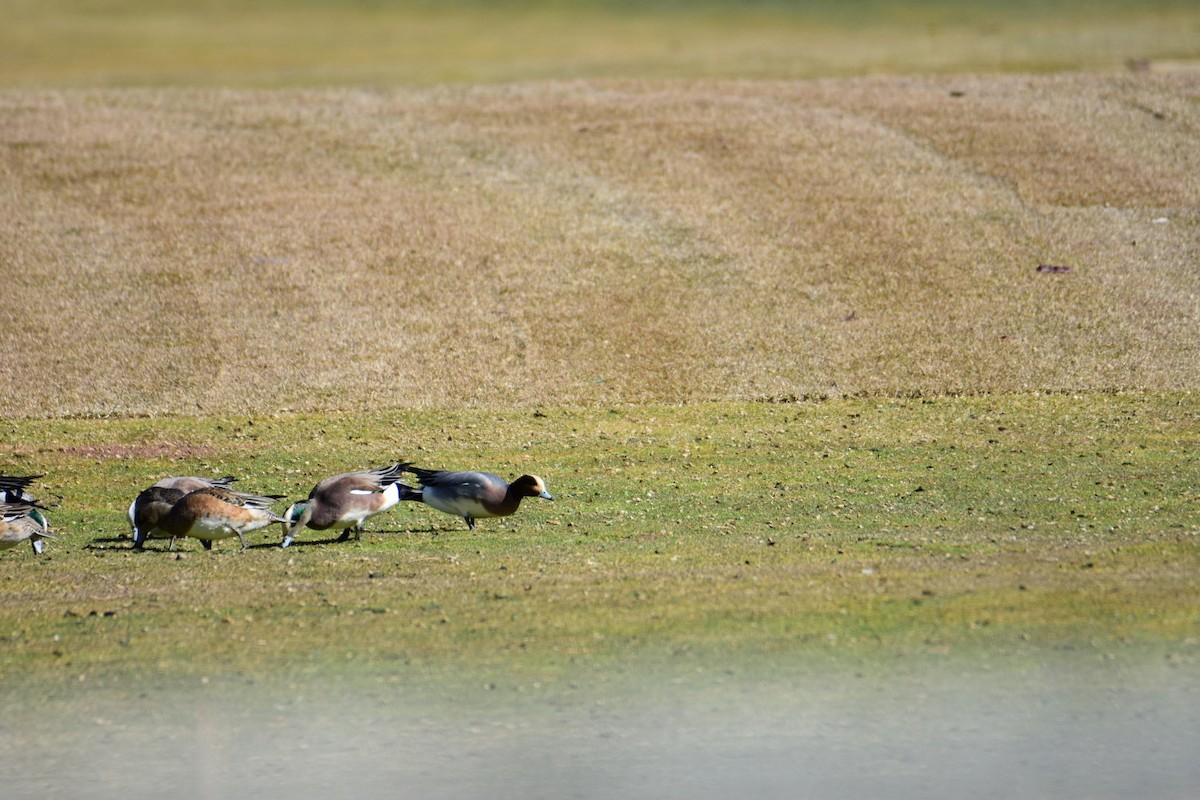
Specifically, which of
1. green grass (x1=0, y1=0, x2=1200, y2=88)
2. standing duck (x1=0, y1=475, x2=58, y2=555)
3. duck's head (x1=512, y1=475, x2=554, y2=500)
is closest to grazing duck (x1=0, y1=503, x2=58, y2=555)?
standing duck (x1=0, y1=475, x2=58, y2=555)

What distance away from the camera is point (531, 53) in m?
52.8

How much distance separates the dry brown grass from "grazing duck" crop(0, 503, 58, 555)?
8614 mm

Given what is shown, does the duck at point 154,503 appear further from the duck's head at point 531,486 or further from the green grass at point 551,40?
the green grass at point 551,40

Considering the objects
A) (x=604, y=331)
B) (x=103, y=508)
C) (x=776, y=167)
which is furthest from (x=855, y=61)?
(x=103, y=508)

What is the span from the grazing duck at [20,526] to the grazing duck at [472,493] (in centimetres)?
368

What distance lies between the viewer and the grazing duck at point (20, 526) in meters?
13.8

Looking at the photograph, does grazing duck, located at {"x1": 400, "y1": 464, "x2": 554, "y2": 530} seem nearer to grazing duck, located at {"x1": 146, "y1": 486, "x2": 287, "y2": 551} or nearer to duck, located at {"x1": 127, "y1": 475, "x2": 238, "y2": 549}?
grazing duck, located at {"x1": 146, "y1": 486, "x2": 287, "y2": 551}

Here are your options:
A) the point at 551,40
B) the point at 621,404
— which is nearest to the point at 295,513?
the point at 621,404

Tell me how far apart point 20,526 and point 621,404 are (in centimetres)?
1101

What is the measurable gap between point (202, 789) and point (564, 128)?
105 feet

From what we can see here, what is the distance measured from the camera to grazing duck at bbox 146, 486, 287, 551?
13.8 meters

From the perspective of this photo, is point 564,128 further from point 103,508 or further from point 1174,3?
point 1174,3

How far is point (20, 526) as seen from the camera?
1388 cm

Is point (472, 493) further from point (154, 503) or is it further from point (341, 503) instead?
point (154, 503)
